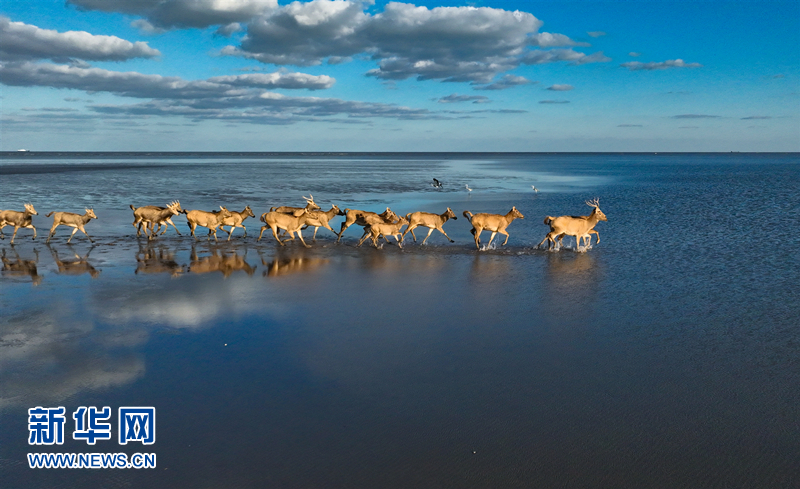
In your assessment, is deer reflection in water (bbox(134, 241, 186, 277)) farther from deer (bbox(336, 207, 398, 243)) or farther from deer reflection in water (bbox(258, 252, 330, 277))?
deer (bbox(336, 207, 398, 243))

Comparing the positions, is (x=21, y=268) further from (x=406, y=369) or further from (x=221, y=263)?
(x=406, y=369)

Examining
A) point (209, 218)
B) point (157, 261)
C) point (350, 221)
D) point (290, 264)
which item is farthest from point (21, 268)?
point (350, 221)

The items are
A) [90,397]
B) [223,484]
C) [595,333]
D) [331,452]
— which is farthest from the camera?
[595,333]

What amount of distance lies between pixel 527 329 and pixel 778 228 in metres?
16.6

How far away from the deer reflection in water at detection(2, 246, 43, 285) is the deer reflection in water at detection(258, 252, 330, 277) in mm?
5238

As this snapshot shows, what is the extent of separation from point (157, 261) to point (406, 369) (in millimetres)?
10134

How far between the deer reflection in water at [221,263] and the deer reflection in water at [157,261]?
426mm

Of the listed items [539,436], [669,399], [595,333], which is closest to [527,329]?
[595,333]

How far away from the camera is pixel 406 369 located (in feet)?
25.7

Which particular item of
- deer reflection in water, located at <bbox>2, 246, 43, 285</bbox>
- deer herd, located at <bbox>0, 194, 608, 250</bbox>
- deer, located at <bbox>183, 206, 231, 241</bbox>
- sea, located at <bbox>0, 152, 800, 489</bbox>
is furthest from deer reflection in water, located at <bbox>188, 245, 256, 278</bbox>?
deer reflection in water, located at <bbox>2, 246, 43, 285</bbox>

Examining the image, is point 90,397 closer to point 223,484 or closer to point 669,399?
point 223,484

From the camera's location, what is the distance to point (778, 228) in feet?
68.3

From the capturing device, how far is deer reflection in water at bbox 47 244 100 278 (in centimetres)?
1376

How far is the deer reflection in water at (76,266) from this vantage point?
45.1 ft
